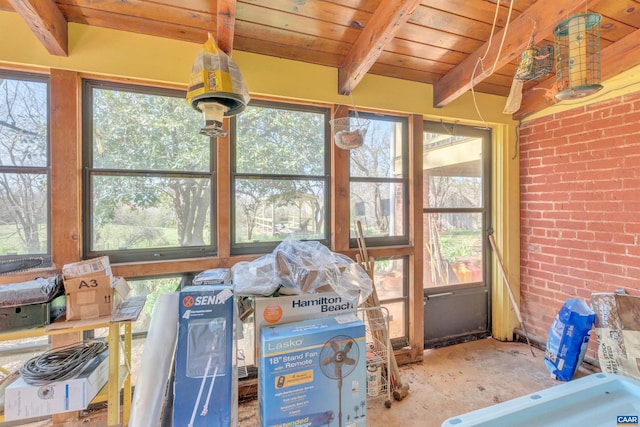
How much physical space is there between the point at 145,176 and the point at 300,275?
1.23 metres

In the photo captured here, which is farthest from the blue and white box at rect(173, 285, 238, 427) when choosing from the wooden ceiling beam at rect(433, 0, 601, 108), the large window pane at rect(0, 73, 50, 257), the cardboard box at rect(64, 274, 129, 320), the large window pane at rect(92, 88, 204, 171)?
the wooden ceiling beam at rect(433, 0, 601, 108)

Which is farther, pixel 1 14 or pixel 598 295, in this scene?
pixel 598 295

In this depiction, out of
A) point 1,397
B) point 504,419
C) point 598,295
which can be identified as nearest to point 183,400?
point 1,397

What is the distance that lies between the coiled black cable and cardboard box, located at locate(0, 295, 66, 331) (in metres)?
0.21

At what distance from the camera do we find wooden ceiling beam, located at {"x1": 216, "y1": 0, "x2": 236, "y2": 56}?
1535 mm

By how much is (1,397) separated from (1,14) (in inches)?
78.1

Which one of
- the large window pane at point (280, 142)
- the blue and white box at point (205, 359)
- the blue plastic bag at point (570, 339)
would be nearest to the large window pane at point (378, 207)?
the large window pane at point (280, 142)

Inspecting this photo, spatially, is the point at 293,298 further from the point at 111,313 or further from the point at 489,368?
the point at 489,368

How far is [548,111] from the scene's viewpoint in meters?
2.76

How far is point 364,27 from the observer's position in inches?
77.9

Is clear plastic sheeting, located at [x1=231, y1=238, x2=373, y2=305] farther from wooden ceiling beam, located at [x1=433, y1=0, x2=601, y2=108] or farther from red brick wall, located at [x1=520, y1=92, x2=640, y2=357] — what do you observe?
red brick wall, located at [x1=520, y1=92, x2=640, y2=357]

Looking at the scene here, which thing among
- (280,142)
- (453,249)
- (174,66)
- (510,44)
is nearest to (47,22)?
(174,66)

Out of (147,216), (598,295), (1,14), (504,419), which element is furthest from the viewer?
(598,295)

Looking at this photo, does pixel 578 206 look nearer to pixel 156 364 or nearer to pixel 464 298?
pixel 464 298
